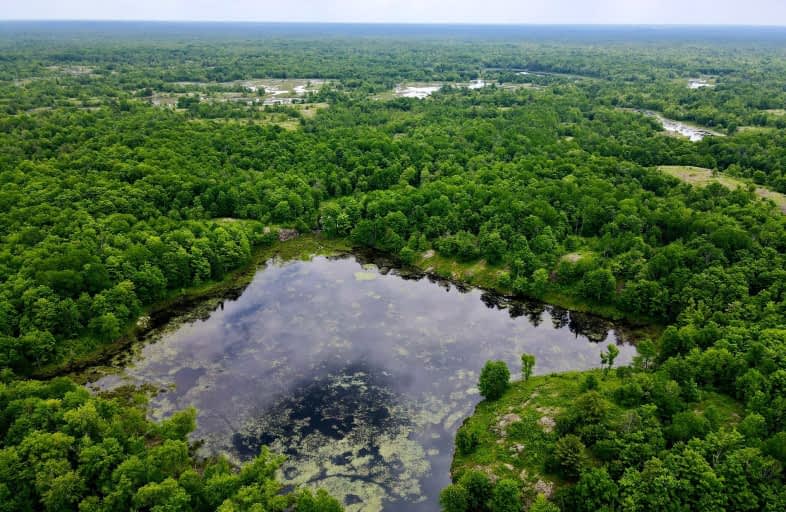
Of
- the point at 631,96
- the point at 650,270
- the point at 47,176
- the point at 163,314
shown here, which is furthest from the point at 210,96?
the point at 650,270

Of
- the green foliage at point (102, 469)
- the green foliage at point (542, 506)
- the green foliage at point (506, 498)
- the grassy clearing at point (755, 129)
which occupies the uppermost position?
the grassy clearing at point (755, 129)

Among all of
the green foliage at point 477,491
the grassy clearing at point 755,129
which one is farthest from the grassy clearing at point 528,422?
the grassy clearing at point 755,129

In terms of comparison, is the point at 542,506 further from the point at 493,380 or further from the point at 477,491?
the point at 493,380

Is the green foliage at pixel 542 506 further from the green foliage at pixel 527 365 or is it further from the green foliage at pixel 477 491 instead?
the green foliage at pixel 527 365

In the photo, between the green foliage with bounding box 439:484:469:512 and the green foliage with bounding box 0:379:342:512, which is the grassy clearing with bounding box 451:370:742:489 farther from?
the green foliage with bounding box 0:379:342:512

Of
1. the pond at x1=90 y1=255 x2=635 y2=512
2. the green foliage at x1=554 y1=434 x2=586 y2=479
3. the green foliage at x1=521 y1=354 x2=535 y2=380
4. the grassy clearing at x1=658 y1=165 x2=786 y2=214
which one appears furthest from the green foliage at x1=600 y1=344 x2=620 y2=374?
the grassy clearing at x1=658 y1=165 x2=786 y2=214

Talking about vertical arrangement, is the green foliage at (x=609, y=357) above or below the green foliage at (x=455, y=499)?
above
